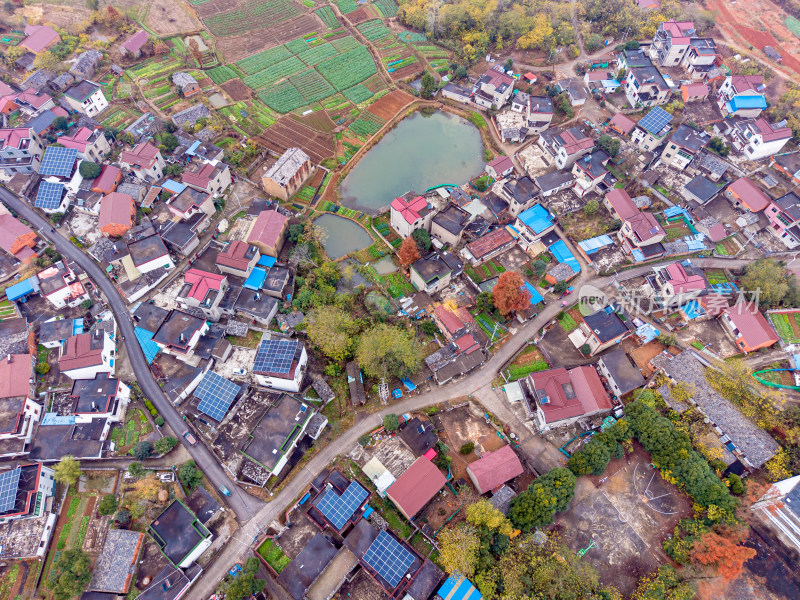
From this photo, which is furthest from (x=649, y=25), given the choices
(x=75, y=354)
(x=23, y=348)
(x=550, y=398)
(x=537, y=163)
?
(x=23, y=348)

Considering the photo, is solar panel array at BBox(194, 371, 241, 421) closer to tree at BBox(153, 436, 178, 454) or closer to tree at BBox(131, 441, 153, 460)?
tree at BBox(153, 436, 178, 454)

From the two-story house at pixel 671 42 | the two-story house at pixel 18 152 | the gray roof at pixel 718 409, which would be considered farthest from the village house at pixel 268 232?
the two-story house at pixel 671 42

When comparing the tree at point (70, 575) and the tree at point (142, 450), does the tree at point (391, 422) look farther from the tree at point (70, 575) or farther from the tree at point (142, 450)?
the tree at point (70, 575)

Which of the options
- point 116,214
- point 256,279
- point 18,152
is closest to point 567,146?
point 256,279

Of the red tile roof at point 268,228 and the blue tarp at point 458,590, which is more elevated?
the red tile roof at point 268,228

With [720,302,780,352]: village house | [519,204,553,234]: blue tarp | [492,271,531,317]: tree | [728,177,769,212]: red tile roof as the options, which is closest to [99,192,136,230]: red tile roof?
[492,271,531,317]: tree

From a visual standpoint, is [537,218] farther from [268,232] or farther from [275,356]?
[275,356]
